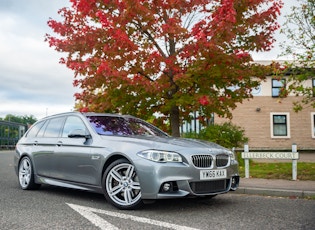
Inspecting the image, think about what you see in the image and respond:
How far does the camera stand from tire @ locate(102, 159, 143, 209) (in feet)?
18.2

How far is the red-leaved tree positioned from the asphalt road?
3.27 m

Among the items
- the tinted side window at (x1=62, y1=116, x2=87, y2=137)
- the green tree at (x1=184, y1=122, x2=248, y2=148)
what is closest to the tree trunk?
the green tree at (x1=184, y1=122, x2=248, y2=148)

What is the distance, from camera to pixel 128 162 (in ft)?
18.4

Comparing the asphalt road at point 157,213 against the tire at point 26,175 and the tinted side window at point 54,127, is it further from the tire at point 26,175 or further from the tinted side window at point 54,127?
the tinted side window at point 54,127

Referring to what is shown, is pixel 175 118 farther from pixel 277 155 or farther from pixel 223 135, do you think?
pixel 277 155

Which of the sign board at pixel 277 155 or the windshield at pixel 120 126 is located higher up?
the windshield at pixel 120 126

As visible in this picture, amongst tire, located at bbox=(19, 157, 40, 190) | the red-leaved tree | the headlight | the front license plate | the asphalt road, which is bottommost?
the asphalt road

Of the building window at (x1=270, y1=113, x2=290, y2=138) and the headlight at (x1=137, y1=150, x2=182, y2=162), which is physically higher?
the building window at (x1=270, y1=113, x2=290, y2=138)

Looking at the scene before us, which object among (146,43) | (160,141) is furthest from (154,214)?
(146,43)

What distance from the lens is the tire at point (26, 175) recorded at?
769 cm

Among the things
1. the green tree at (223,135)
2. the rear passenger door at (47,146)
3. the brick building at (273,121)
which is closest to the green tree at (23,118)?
the brick building at (273,121)

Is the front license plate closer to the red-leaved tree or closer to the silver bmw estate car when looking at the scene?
the silver bmw estate car

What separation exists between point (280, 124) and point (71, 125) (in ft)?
73.3

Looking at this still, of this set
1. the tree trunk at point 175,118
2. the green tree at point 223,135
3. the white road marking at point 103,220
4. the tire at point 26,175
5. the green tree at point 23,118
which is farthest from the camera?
the green tree at point 23,118
